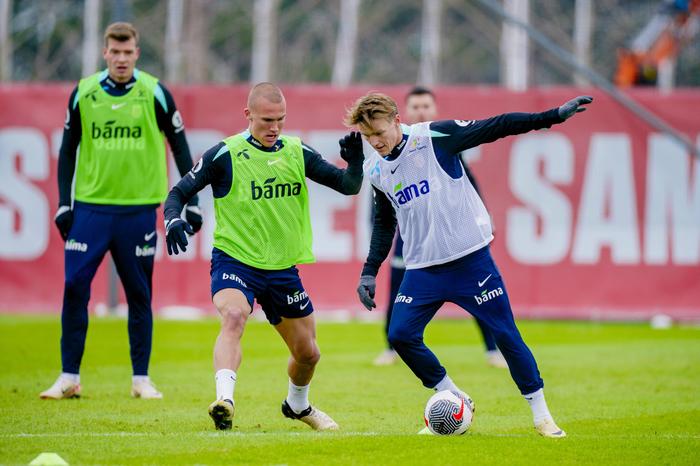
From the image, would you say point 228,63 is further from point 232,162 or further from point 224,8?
point 232,162

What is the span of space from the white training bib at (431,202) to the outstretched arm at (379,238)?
9.0 inches

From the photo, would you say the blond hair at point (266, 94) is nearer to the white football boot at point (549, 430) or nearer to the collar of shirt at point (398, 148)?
the collar of shirt at point (398, 148)

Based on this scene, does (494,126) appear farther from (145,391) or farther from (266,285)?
(145,391)

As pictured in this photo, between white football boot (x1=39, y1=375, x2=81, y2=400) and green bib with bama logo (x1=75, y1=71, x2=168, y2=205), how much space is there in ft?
5.04

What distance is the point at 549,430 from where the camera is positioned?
811 cm

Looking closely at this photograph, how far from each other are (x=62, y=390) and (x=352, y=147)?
3.60m

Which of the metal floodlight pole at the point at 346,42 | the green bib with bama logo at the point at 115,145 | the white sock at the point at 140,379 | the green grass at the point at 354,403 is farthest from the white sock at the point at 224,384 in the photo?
the metal floodlight pole at the point at 346,42

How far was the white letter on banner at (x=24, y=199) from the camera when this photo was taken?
17.7m

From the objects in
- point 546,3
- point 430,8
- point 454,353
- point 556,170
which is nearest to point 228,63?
point 430,8

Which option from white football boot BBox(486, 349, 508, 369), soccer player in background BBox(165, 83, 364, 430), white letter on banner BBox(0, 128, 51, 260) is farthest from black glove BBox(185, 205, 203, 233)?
white letter on banner BBox(0, 128, 51, 260)

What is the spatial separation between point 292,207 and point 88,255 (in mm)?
2449

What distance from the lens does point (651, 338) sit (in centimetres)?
1564

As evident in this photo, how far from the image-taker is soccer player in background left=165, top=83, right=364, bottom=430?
8.27 m

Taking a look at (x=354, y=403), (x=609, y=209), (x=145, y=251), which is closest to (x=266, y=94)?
(x=145, y=251)
